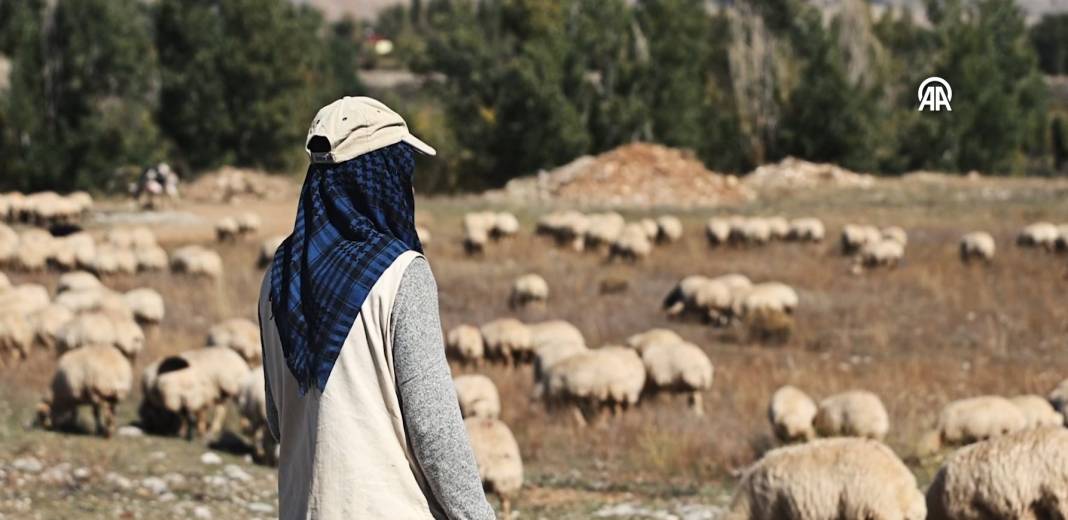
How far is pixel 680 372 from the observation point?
14.1m

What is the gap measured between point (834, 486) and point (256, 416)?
18.2ft

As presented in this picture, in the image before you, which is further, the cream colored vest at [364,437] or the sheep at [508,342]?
the sheep at [508,342]

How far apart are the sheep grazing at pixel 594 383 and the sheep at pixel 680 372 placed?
0.52 meters

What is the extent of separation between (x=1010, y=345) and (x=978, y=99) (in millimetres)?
34133

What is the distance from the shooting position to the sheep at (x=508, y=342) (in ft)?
54.3

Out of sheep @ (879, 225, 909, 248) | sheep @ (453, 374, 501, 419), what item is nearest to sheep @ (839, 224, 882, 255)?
sheep @ (879, 225, 909, 248)

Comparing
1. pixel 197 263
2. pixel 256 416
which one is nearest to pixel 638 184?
pixel 197 263

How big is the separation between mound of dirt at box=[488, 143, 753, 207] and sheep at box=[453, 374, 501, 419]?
2266 centimetres

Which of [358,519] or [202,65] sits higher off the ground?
[202,65]

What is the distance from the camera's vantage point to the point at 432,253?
27.4m

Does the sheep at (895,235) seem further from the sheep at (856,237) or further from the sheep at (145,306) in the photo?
the sheep at (145,306)

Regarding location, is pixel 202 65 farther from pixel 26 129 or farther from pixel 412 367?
pixel 412 367

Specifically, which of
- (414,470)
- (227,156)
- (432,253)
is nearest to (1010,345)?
(432,253)

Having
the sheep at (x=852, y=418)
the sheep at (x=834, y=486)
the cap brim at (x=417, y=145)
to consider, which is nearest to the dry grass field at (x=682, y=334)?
the sheep at (x=852, y=418)
